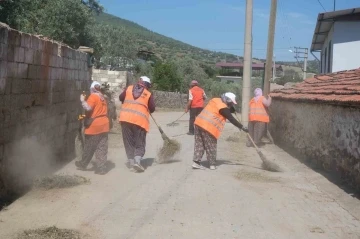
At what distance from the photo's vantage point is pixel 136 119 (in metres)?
9.20

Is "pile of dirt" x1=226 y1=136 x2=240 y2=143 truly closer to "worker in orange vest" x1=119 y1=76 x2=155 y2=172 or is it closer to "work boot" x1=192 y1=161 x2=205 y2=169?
"work boot" x1=192 y1=161 x2=205 y2=169

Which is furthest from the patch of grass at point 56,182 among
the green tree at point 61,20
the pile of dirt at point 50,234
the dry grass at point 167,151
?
the green tree at point 61,20

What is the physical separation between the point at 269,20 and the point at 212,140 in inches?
376

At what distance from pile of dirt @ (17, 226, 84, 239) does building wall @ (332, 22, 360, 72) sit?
17.1 meters

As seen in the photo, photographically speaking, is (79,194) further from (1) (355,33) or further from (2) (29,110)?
(1) (355,33)

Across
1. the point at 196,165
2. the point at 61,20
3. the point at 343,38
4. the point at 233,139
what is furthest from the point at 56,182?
the point at 61,20

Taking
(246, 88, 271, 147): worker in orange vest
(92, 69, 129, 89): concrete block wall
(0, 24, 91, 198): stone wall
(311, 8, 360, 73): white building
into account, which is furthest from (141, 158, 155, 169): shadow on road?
(92, 69, 129, 89): concrete block wall

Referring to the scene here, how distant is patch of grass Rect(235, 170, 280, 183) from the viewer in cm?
898

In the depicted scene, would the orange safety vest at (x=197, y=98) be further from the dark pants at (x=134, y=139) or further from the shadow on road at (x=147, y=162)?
the dark pants at (x=134, y=139)

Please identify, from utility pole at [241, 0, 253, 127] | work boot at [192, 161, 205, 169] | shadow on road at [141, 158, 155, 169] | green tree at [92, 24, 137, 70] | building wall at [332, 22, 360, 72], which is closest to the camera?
work boot at [192, 161, 205, 169]

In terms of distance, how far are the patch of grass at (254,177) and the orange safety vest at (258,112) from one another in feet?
14.7

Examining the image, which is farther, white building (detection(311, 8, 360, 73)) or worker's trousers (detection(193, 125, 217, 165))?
white building (detection(311, 8, 360, 73))

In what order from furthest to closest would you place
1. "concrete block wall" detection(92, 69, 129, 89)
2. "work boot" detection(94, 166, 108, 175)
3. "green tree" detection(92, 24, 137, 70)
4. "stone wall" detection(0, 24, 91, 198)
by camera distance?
"green tree" detection(92, 24, 137, 70) → "concrete block wall" detection(92, 69, 129, 89) → "work boot" detection(94, 166, 108, 175) → "stone wall" detection(0, 24, 91, 198)

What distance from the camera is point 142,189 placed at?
790 centimetres
